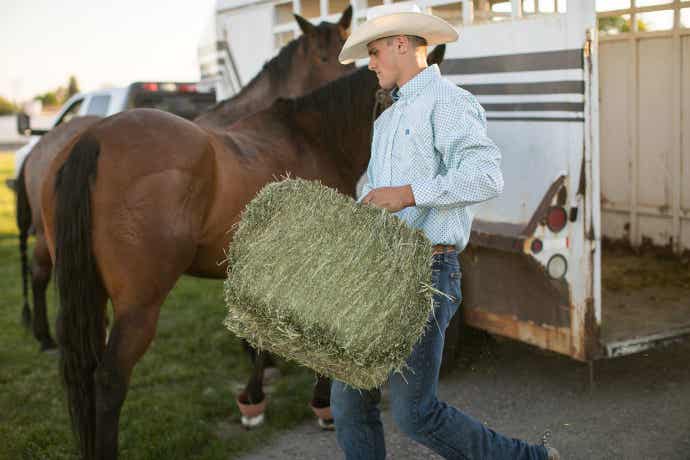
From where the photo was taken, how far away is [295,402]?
446 cm

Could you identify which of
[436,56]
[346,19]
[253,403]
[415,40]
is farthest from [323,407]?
[346,19]

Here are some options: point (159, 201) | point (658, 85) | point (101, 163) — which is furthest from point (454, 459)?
point (658, 85)

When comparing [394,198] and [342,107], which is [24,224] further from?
[394,198]

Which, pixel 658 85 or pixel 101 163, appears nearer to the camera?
pixel 101 163

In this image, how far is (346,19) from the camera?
481cm

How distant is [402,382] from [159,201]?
1449 millimetres

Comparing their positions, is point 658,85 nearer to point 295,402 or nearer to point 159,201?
point 295,402

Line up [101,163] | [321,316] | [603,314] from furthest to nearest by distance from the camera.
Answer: [603,314]
[101,163]
[321,316]

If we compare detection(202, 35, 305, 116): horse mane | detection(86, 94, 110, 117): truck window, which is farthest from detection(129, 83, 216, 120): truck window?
detection(202, 35, 305, 116): horse mane

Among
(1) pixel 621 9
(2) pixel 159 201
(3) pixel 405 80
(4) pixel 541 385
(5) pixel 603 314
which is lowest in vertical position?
(4) pixel 541 385

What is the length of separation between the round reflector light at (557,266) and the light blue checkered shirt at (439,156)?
54.2 inches

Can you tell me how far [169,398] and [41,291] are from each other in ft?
6.77

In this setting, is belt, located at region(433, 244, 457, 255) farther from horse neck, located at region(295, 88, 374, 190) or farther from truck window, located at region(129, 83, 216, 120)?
truck window, located at region(129, 83, 216, 120)

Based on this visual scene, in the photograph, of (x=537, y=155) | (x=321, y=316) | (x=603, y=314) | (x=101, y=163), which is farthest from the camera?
(x=603, y=314)
